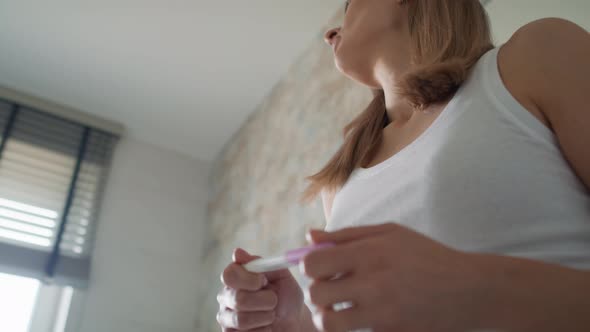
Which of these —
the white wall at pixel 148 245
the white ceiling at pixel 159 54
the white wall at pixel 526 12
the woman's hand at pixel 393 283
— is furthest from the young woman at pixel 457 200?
the white wall at pixel 148 245

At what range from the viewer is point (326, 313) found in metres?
0.38

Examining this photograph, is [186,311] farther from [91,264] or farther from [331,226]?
[331,226]

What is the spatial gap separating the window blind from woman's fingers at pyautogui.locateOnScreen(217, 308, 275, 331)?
150 cm

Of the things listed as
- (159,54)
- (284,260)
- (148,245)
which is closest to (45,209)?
(148,245)

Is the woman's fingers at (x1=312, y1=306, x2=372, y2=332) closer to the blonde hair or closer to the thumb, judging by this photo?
the thumb

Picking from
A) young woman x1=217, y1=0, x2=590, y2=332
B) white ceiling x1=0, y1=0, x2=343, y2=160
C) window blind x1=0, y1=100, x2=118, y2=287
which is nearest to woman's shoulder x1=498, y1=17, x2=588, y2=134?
young woman x1=217, y1=0, x2=590, y2=332

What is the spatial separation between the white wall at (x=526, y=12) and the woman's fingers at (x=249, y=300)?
29.8 inches

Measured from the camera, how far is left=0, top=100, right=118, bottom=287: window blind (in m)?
1.86

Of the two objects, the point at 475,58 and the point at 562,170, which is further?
the point at 475,58

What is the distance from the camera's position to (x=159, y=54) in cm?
198

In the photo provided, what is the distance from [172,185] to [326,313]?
211 centimetres

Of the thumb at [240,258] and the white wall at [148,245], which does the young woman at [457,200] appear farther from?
the white wall at [148,245]

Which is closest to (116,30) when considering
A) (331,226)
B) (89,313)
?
(89,313)

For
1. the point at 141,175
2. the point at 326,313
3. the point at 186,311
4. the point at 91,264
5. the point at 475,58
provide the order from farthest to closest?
the point at 141,175 → the point at 186,311 → the point at 91,264 → the point at 475,58 → the point at 326,313
